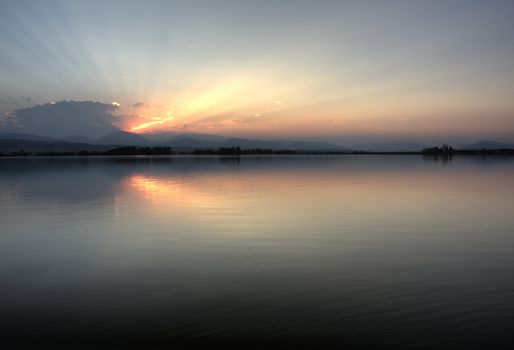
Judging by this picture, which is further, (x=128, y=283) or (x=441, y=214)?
(x=441, y=214)

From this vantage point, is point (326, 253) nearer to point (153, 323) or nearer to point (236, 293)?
point (236, 293)

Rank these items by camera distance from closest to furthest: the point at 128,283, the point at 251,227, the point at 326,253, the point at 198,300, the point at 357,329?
the point at 357,329
the point at 198,300
the point at 128,283
the point at 326,253
the point at 251,227

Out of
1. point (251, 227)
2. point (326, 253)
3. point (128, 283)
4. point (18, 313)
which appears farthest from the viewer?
point (251, 227)

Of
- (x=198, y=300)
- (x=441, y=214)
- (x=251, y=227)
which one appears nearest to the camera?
(x=198, y=300)

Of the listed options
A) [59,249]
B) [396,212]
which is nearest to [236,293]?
[59,249]

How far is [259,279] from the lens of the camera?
9227 millimetres

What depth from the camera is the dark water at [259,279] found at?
6441mm

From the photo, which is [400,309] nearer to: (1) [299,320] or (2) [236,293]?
(1) [299,320]

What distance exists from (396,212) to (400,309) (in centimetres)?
1273

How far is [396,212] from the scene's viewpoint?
19.4 metres

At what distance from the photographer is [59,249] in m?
12.5

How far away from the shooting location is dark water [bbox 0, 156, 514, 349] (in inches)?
254

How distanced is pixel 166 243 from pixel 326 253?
5124mm

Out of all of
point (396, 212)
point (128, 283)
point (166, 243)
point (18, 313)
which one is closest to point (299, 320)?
point (128, 283)
